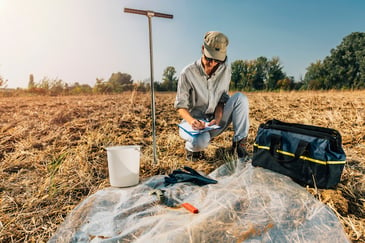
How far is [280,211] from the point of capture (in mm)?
1542

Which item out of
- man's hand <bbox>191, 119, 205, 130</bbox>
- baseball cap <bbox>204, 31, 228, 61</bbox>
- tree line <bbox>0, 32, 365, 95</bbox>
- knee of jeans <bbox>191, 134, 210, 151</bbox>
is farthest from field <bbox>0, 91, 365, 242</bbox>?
tree line <bbox>0, 32, 365, 95</bbox>

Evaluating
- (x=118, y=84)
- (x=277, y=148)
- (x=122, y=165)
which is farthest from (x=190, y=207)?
(x=118, y=84)

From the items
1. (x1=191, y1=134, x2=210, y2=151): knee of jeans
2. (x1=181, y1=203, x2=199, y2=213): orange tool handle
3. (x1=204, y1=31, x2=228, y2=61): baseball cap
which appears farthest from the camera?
(x1=191, y1=134, x2=210, y2=151): knee of jeans

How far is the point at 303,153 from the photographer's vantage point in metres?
1.98

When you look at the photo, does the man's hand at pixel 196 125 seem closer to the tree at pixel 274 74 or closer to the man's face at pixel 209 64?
the man's face at pixel 209 64

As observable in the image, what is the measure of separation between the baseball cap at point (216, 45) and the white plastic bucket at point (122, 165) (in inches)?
41.7

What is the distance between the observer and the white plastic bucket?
2135mm

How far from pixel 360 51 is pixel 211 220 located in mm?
33305

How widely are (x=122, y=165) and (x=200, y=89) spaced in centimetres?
110

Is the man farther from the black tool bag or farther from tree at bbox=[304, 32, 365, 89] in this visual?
tree at bbox=[304, 32, 365, 89]

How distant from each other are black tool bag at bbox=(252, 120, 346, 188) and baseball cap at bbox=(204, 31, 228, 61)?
737mm

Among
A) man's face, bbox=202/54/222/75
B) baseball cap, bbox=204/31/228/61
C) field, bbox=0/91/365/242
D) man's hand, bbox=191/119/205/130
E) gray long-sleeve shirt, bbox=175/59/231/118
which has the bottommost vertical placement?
field, bbox=0/91/365/242

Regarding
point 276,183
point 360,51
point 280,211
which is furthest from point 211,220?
point 360,51

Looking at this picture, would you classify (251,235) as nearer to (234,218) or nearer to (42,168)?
(234,218)
